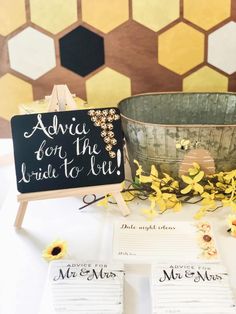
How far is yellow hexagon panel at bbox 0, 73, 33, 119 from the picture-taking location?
1.14 metres

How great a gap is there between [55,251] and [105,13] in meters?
0.64

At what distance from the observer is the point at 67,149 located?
0.81 metres

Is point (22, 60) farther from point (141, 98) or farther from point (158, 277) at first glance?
point (158, 277)

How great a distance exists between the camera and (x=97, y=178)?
2.68 ft

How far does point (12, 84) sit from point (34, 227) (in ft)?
1.57

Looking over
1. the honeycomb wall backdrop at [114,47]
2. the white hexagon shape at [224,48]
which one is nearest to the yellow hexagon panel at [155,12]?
the honeycomb wall backdrop at [114,47]

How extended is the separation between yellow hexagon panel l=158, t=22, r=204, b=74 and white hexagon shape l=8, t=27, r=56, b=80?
29 centimetres

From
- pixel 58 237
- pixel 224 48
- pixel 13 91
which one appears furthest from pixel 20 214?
pixel 224 48

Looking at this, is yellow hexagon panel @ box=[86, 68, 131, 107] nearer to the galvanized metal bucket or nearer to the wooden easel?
the galvanized metal bucket

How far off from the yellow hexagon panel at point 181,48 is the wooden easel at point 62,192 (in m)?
0.37

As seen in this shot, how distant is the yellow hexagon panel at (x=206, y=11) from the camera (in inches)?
41.7

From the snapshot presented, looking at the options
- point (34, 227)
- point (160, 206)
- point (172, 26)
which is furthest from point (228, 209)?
point (172, 26)

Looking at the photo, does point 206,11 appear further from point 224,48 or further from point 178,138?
point 178,138

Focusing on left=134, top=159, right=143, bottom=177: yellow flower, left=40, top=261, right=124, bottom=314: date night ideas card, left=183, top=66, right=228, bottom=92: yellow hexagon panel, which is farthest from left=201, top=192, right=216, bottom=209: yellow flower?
left=183, top=66, right=228, bottom=92: yellow hexagon panel
